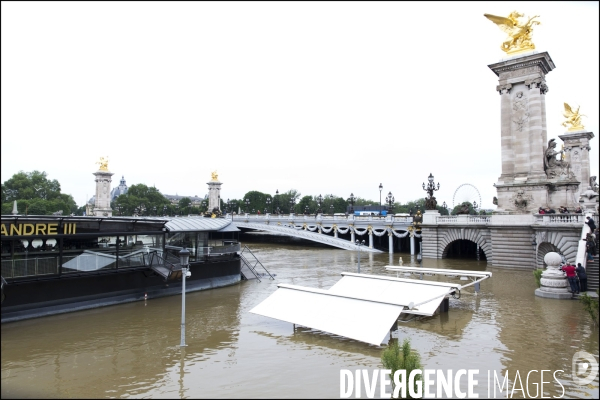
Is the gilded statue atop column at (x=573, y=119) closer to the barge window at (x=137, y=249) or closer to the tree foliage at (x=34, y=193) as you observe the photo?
the barge window at (x=137, y=249)

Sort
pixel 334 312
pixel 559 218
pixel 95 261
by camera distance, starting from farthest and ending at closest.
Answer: pixel 559 218 → pixel 95 261 → pixel 334 312

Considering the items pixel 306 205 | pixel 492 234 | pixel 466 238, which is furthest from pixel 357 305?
pixel 306 205

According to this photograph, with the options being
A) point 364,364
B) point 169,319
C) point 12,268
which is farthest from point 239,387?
point 12,268

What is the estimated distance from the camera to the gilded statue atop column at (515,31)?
40.6 m

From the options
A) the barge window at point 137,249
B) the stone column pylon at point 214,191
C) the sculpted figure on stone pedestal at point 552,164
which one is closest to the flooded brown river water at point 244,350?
the barge window at point 137,249

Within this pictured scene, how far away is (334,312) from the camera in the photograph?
16.6 meters

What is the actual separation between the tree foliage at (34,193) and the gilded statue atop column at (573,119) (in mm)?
107847

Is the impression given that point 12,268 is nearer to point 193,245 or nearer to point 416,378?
point 193,245

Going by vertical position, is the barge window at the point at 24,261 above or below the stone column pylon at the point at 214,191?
below

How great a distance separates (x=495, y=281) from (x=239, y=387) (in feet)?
81.2

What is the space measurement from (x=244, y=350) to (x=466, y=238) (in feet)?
112

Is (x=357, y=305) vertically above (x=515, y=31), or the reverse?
(x=515, y=31)

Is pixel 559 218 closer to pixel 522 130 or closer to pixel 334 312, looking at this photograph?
pixel 522 130

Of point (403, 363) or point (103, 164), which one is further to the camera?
point (103, 164)
